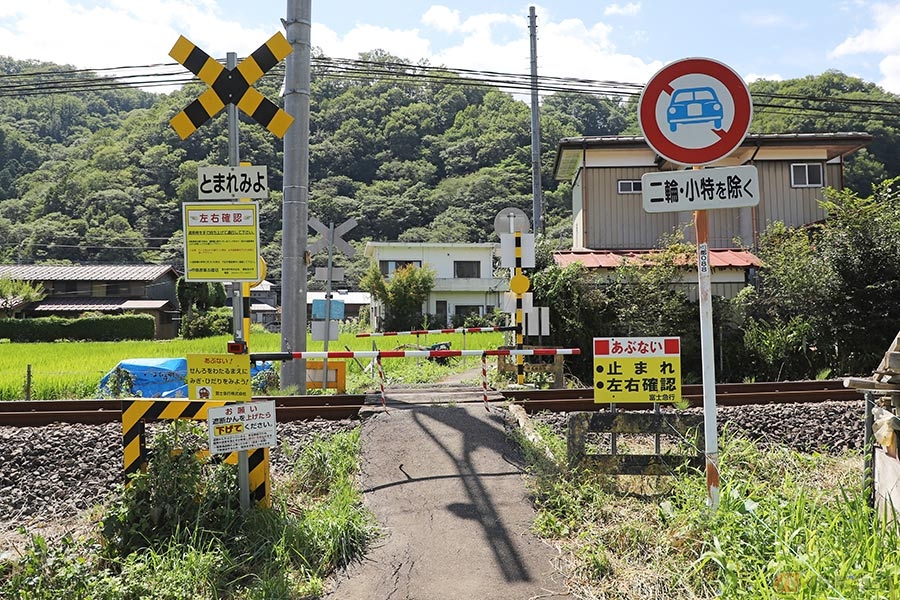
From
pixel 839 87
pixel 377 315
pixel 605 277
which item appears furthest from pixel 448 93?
pixel 605 277

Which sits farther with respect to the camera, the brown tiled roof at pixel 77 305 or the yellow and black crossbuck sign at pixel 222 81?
the brown tiled roof at pixel 77 305

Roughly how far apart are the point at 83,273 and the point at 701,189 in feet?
168

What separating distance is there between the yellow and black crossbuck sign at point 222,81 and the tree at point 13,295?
44.3 metres

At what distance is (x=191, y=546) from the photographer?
3.92m

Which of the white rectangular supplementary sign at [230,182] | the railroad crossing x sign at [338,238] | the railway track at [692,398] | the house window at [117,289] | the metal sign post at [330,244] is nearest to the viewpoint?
the white rectangular supplementary sign at [230,182]

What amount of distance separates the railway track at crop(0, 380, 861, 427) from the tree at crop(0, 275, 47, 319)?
3900 cm

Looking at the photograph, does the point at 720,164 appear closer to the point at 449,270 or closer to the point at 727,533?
the point at 727,533

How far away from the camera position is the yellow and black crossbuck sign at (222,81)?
482cm

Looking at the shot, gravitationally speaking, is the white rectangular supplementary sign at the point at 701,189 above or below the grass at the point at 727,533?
above

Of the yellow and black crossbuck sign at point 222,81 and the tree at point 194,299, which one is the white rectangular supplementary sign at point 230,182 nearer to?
the yellow and black crossbuck sign at point 222,81

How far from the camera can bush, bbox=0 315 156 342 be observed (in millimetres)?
36656

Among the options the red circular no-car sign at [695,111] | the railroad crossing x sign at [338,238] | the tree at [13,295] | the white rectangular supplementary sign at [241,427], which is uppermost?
the tree at [13,295]

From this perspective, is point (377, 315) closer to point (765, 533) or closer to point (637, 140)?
point (637, 140)

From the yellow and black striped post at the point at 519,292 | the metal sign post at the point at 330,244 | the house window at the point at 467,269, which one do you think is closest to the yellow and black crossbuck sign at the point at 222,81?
the yellow and black striped post at the point at 519,292
